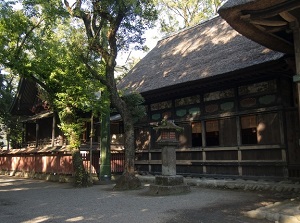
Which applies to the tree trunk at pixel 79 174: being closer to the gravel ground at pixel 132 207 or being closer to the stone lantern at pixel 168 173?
the gravel ground at pixel 132 207

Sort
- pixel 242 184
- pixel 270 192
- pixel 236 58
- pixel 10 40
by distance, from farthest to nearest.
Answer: pixel 10 40 → pixel 236 58 → pixel 242 184 → pixel 270 192

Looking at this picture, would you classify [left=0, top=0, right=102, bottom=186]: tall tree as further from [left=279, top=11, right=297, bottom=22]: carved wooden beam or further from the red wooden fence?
[left=279, top=11, right=297, bottom=22]: carved wooden beam

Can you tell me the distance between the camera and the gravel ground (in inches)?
266

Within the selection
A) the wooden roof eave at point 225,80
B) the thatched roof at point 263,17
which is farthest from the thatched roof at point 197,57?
the thatched roof at point 263,17

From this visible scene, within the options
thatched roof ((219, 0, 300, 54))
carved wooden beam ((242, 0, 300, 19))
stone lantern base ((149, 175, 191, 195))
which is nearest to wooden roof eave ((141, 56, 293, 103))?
thatched roof ((219, 0, 300, 54))

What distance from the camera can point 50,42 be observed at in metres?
15.7

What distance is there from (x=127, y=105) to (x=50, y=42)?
19.8ft

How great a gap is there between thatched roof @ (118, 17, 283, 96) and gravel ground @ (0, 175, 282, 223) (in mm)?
4618

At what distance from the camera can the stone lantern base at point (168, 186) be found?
10180mm

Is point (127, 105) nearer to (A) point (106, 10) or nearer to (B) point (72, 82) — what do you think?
(B) point (72, 82)

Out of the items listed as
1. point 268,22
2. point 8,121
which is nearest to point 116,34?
point 268,22

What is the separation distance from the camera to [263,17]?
642cm

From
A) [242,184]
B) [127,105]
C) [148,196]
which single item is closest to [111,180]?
[127,105]

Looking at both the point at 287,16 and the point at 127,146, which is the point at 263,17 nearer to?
the point at 287,16
